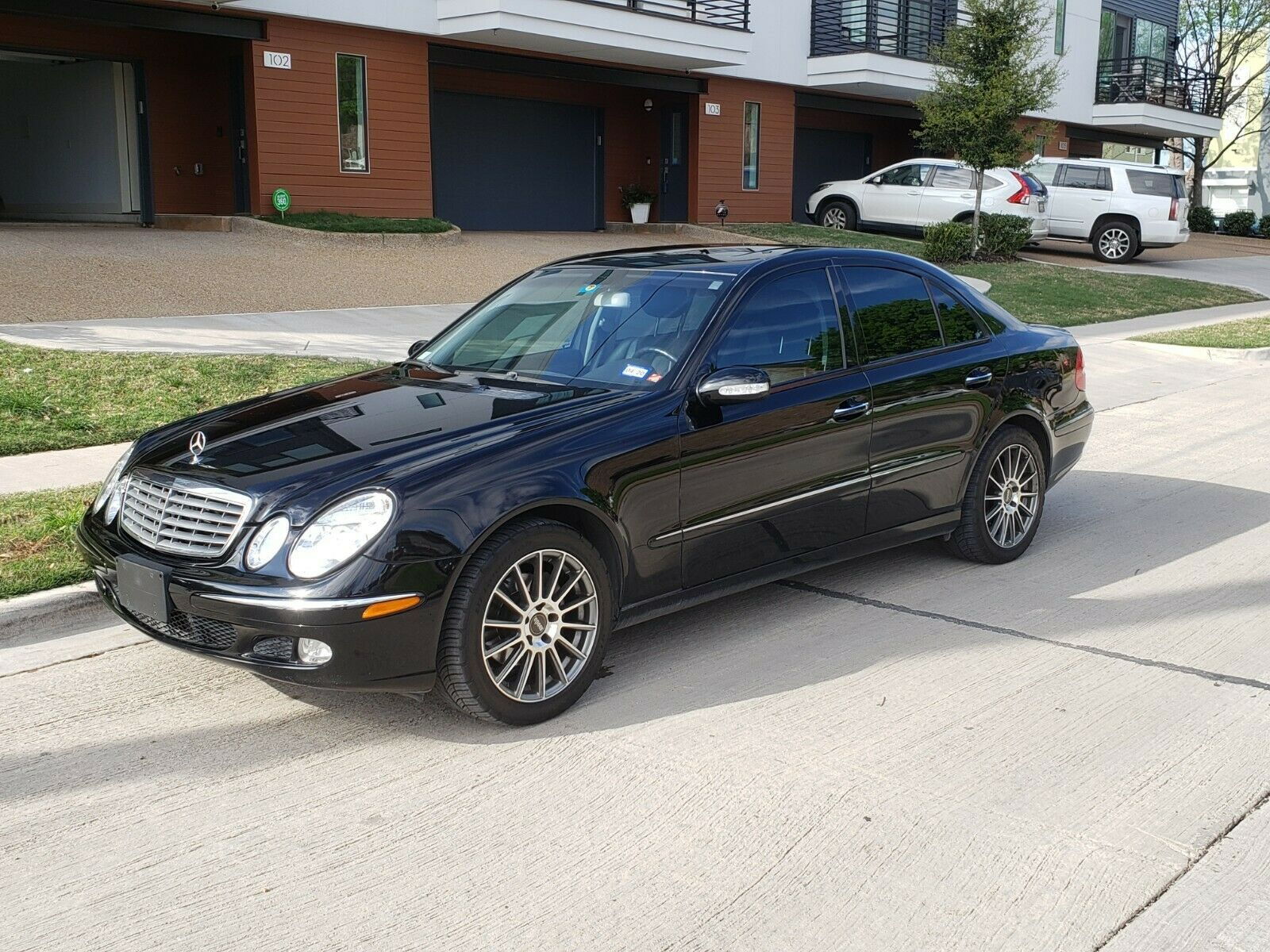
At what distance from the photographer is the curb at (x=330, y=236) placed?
19.3 meters

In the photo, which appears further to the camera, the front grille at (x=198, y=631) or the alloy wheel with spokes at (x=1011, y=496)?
the alloy wheel with spokes at (x=1011, y=496)

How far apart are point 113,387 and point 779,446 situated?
618 cm

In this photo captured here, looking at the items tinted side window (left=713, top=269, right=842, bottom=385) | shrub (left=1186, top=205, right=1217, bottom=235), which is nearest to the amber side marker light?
tinted side window (left=713, top=269, right=842, bottom=385)

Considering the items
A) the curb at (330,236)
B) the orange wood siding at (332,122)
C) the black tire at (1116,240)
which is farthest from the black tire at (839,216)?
the curb at (330,236)

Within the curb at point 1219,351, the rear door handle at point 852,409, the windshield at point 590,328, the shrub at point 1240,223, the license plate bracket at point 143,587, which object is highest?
the shrub at point 1240,223

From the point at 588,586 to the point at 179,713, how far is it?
60.1 inches

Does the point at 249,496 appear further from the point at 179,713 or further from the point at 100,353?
the point at 100,353

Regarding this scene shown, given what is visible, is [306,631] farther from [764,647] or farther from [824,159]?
[824,159]

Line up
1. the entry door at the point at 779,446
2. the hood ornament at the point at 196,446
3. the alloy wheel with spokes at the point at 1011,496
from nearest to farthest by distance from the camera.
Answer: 1. the hood ornament at the point at 196,446
2. the entry door at the point at 779,446
3. the alloy wheel with spokes at the point at 1011,496

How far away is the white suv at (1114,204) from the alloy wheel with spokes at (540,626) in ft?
83.4

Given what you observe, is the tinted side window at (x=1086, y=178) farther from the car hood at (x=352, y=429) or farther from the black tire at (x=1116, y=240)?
the car hood at (x=352, y=429)

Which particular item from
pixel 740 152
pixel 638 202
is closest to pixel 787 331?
pixel 638 202

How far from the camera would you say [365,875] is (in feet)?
11.4

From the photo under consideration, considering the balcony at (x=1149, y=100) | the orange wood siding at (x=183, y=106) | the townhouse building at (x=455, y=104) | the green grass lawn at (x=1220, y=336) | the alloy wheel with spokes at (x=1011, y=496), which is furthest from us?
the balcony at (x=1149, y=100)
